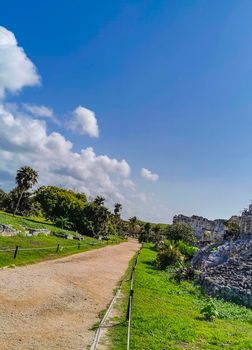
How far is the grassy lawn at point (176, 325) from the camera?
36.2 feet

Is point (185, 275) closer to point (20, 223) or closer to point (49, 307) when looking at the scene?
point (49, 307)

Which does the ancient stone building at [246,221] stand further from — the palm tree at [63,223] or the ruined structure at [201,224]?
the ruined structure at [201,224]

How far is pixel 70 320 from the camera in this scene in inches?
484

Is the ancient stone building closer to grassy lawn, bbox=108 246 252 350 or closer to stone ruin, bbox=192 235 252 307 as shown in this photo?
stone ruin, bbox=192 235 252 307

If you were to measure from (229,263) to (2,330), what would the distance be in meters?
30.7

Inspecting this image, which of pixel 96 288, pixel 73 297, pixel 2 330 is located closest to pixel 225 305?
pixel 96 288

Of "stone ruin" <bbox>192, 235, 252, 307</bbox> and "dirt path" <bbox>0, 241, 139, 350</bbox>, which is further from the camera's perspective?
"stone ruin" <bbox>192, 235, 252, 307</bbox>

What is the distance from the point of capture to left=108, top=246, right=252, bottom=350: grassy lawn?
36.2ft

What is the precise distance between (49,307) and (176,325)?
5.15 metres

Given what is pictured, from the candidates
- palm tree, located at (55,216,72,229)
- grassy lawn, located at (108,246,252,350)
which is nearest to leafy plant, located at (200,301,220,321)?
grassy lawn, located at (108,246,252,350)

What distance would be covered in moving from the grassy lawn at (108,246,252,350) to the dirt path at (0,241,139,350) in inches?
47.3

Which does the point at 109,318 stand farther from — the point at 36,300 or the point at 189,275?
the point at 189,275

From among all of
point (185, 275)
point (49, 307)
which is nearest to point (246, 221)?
point (185, 275)

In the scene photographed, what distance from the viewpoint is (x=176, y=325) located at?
13203 millimetres
